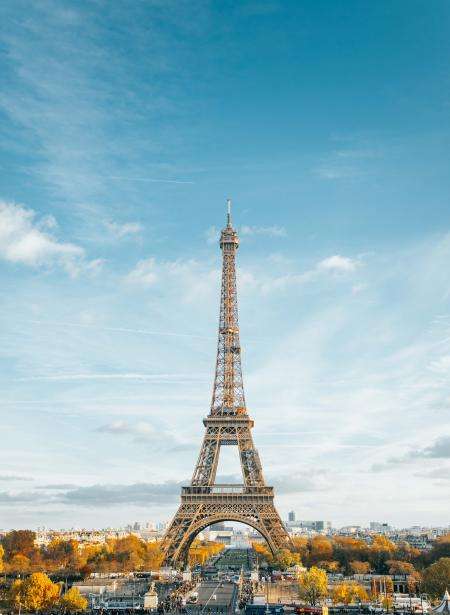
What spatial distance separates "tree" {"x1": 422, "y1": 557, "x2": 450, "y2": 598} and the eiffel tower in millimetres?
21968

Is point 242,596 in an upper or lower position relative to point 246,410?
lower

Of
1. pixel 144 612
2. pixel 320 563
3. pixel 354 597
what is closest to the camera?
pixel 144 612

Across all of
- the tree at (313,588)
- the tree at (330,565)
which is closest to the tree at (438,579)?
the tree at (313,588)

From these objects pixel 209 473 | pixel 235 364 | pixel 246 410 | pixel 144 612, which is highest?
pixel 235 364

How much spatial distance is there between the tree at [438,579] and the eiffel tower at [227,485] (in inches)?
865

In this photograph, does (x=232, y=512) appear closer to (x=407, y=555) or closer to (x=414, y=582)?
(x=414, y=582)

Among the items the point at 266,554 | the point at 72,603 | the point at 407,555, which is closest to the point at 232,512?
the point at 72,603

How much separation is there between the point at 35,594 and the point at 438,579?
38792 millimetres

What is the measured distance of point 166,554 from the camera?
293 ft

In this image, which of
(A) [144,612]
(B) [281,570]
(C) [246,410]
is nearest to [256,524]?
(B) [281,570]

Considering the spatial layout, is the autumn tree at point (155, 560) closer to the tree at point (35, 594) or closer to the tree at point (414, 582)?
the tree at point (35, 594)

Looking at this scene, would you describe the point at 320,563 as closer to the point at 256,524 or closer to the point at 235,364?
the point at 256,524

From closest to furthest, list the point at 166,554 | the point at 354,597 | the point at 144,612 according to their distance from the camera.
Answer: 1. the point at 144,612
2. the point at 354,597
3. the point at 166,554

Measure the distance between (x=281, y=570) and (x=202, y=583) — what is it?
34.2 ft
